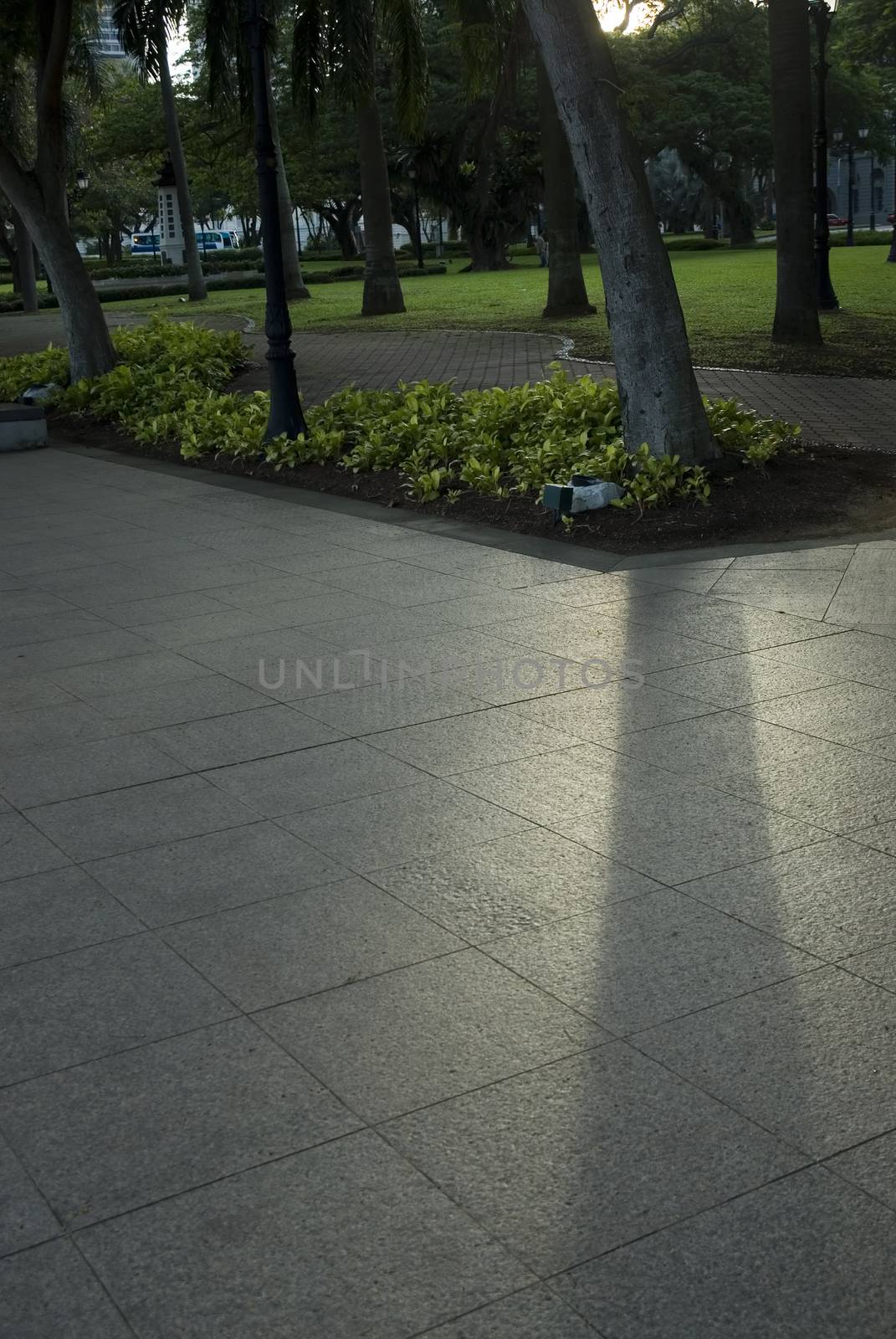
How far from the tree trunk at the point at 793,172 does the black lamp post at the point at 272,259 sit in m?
7.58

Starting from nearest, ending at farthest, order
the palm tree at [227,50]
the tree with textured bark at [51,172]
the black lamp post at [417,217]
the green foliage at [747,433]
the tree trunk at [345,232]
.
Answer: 1. the green foliage at [747,433]
2. the palm tree at [227,50]
3. the tree with textured bark at [51,172]
4. the black lamp post at [417,217]
5. the tree trunk at [345,232]

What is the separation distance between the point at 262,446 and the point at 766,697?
8692 mm

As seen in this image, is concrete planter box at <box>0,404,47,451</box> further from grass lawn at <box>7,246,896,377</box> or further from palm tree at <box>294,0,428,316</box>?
grass lawn at <box>7,246,896,377</box>

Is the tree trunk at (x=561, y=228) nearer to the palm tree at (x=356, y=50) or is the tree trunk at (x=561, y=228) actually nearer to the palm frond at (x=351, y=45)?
the palm tree at (x=356, y=50)

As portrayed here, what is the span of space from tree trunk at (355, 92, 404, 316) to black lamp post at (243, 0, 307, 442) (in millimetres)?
15235

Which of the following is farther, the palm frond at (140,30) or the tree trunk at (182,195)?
the tree trunk at (182,195)

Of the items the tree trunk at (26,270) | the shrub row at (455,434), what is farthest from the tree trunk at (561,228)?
the tree trunk at (26,270)

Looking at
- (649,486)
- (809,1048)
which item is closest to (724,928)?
(809,1048)

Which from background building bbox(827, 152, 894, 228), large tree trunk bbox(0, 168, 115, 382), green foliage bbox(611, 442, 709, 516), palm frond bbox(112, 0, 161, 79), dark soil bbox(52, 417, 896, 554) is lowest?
dark soil bbox(52, 417, 896, 554)

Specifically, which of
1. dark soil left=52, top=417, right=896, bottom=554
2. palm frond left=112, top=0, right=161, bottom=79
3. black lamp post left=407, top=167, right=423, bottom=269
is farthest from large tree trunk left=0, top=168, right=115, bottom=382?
black lamp post left=407, top=167, right=423, bottom=269

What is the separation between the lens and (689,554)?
9.37 metres

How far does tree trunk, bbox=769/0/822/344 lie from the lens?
1845 cm

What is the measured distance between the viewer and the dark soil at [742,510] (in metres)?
9.76

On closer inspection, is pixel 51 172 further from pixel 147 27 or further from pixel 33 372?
pixel 33 372
